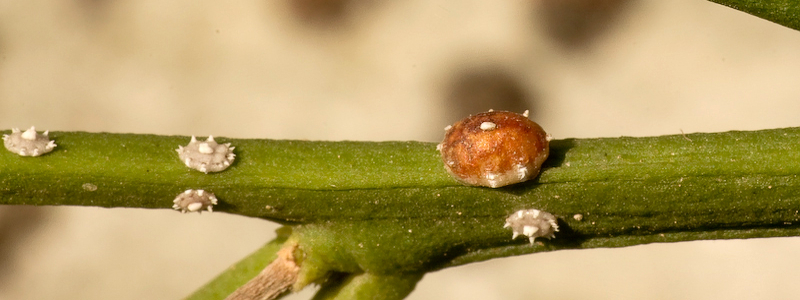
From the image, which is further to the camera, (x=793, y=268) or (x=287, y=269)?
(x=793, y=268)

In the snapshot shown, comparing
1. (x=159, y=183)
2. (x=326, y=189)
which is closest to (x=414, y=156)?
(x=326, y=189)

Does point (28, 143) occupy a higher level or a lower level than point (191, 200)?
lower

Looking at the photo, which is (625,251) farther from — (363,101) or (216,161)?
(216,161)

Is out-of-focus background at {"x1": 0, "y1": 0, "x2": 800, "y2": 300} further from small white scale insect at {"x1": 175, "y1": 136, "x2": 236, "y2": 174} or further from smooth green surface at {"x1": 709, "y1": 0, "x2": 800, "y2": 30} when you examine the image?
small white scale insect at {"x1": 175, "y1": 136, "x2": 236, "y2": 174}

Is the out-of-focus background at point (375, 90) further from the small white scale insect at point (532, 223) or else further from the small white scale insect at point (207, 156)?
the small white scale insect at point (207, 156)

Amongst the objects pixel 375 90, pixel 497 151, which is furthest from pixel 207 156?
pixel 375 90

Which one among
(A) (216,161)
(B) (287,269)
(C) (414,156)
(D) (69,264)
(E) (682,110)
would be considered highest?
(E) (682,110)

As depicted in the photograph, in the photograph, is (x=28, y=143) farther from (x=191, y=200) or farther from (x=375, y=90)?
(x=375, y=90)
